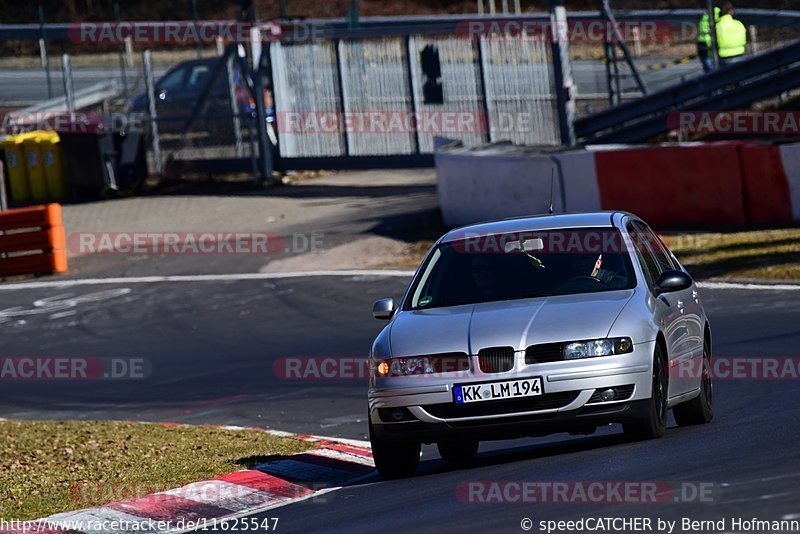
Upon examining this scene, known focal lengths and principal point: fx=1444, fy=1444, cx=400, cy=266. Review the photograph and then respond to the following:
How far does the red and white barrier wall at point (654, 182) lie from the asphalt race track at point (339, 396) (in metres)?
3.21

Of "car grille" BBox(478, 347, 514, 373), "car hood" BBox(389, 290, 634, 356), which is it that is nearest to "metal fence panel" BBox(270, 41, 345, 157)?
"car hood" BBox(389, 290, 634, 356)

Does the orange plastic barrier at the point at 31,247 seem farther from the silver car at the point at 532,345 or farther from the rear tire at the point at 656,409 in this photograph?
the rear tire at the point at 656,409

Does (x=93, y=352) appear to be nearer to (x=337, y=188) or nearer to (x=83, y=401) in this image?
(x=83, y=401)

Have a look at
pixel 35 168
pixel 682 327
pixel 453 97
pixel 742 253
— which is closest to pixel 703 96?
pixel 453 97

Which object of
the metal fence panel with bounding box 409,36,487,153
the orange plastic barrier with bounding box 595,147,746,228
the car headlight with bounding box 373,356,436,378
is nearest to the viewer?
the car headlight with bounding box 373,356,436,378

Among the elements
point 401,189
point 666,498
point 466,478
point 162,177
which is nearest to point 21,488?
point 466,478

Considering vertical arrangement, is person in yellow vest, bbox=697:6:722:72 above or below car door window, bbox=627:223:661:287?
above

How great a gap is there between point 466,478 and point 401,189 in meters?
20.8

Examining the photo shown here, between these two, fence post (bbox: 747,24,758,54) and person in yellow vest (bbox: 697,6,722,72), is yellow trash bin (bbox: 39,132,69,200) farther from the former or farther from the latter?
fence post (bbox: 747,24,758,54)

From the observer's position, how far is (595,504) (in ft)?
22.3

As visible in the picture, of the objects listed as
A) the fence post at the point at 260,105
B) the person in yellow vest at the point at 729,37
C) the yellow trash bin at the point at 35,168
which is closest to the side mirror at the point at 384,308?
the person in yellow vest at the point at 729,37

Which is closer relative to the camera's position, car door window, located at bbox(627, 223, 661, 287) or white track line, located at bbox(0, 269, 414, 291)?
car door window, located at bbox(627, 223, 661, 287)

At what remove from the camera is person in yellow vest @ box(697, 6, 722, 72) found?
26031 mm

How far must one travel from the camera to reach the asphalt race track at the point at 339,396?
703 centimetres
